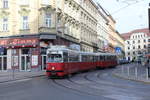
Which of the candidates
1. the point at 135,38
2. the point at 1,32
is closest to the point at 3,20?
the point at 1,32

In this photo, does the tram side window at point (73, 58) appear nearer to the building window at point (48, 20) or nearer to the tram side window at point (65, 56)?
the tram side window at point (65, 56)

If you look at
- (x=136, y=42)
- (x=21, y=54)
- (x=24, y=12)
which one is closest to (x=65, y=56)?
(x=21, y=54)

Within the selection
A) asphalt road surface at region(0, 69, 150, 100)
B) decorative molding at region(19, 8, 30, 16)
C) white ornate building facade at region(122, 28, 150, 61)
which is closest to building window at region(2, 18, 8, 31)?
decorative molding at region(19, 8, 30, 16)

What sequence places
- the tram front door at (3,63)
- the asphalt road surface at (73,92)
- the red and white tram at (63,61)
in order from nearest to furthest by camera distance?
the asphalt road surface at (73,92) → the red and white tram at (63,61) → the tram front door at (3,63)

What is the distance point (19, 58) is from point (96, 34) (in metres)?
36.5

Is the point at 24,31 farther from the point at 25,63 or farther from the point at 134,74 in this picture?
the point at 134,74

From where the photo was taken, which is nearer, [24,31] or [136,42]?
[24,31]

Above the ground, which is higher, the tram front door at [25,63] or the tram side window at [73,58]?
the tram side window at [73,58]

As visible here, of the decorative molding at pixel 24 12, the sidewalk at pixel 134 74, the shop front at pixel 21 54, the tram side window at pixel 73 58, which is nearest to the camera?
the sidewalk at pixel 134 74

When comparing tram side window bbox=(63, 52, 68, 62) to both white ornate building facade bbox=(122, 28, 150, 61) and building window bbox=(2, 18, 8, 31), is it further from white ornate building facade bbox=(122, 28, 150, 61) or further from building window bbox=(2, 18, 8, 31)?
white ornate building facade bbox=(122, 28, 150, 61)

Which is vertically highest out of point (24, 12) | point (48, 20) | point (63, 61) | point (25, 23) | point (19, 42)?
point (24, 12)

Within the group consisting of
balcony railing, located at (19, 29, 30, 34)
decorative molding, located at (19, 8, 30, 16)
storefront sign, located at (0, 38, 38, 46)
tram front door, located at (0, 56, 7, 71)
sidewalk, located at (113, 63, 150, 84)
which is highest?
decorative molding, located at (19, 8, 30, 16)

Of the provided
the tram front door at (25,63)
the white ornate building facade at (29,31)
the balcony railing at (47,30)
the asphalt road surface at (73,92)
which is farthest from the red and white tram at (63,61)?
the tram front door at (25,63)

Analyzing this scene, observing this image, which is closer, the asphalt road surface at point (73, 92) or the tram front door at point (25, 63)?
the asphalt road surface at point (73, 92)
